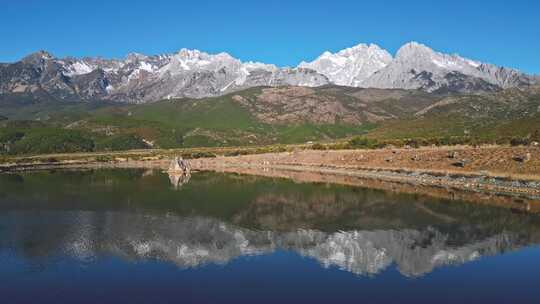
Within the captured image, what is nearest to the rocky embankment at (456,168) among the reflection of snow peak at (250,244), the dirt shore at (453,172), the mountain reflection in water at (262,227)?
the dirt shore at (453,172)

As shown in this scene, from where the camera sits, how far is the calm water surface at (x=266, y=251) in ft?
149

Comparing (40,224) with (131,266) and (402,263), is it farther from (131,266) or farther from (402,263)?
(402,263)

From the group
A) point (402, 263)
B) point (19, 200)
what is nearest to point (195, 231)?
point (402, 263)

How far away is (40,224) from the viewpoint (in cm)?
7825

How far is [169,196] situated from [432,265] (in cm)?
7373

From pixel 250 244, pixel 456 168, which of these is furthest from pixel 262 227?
pixel 456 168

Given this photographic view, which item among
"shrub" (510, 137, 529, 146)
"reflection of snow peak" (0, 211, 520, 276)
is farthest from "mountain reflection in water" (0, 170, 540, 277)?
"shrub" (510, 137, 529, 146)

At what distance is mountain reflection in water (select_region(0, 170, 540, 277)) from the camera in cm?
5956

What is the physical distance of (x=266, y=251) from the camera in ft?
205

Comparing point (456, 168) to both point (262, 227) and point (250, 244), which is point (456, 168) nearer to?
point (262, 227)

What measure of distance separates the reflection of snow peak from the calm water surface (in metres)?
0.16

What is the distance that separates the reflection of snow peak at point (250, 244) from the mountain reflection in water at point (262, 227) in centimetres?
13

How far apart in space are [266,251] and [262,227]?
16991 millimetres

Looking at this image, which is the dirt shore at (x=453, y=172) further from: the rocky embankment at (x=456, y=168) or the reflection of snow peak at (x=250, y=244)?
the reflection of snow peak at (x=250, y=244)
